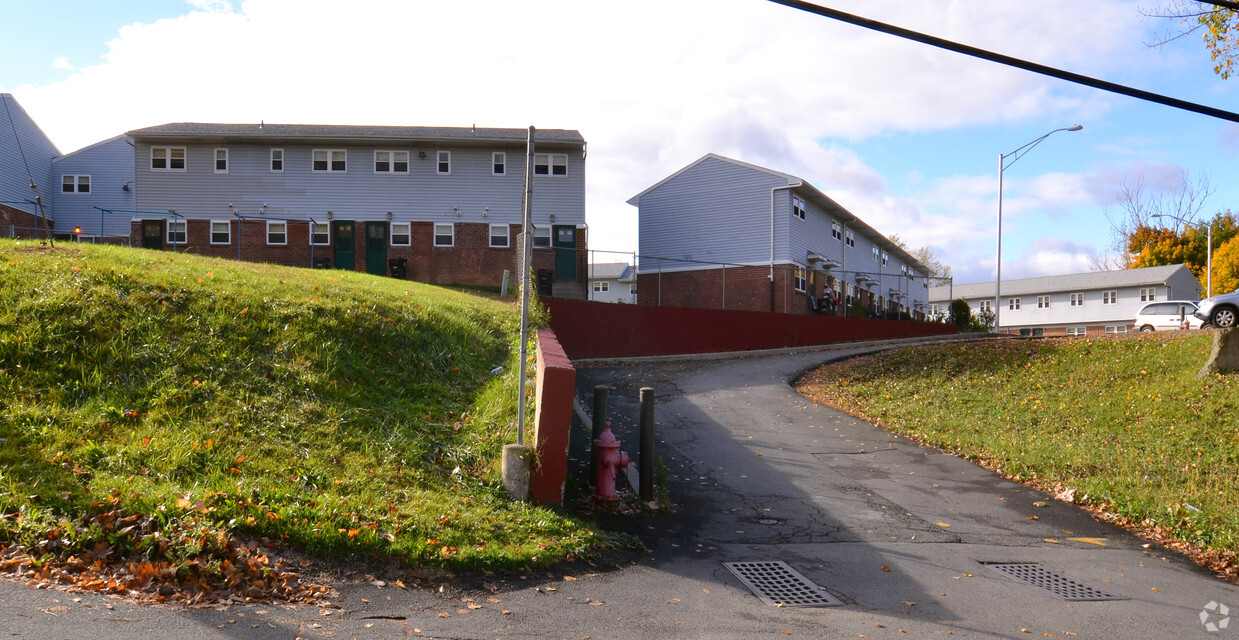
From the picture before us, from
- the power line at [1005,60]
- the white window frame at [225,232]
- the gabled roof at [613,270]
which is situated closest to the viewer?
the power line at [1005,60]

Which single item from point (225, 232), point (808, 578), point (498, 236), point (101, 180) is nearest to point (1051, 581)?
point (808, 578)

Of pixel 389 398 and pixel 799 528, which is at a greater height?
pixel 389 398

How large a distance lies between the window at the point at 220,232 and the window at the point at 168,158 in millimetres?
2638

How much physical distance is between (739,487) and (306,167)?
28695 mm

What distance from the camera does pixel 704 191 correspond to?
3947cm

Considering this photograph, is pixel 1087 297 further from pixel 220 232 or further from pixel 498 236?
pixel 220 232

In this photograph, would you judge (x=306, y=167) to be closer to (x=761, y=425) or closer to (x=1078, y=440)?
(x=761, y=425)

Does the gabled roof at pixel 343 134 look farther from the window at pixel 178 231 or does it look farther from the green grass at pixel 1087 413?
the green grass at pixel 1087 413

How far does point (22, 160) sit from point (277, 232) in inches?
552

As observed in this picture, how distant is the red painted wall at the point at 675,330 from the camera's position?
2288 centimetres

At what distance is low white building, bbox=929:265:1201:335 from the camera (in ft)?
195

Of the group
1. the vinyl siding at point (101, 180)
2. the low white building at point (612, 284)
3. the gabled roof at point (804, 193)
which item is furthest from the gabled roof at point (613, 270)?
the vinyl siding at point (101, 180)

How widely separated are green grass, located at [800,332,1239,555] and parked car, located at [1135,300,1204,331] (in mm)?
15048

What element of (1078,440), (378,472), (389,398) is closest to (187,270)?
(389,398)
